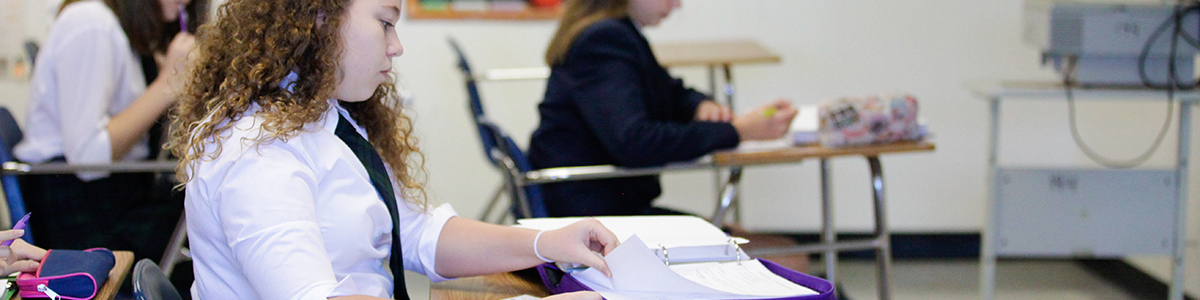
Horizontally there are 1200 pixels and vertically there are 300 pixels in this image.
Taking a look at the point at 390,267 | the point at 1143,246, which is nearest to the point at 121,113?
the point at 390,267

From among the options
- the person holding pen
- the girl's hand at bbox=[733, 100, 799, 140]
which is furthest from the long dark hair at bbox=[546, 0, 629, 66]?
the person holding pen

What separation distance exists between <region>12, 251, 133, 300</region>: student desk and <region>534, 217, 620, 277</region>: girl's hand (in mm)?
471

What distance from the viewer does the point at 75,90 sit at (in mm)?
2012

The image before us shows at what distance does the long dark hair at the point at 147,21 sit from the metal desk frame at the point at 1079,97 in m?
1.83

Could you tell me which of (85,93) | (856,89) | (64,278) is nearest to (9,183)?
(85,93)

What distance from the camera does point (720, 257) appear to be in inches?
43.4

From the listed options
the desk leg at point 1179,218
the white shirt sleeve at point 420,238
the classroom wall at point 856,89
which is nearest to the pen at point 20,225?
the white shirt sleeve at point 420,238

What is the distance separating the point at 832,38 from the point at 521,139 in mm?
Result: 1149

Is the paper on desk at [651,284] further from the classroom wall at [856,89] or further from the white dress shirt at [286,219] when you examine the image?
the classroom wall at [856,89]

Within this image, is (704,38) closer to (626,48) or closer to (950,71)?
(950,71)

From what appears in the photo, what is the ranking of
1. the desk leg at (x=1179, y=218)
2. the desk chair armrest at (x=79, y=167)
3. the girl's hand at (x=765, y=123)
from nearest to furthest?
the desk chair armrest at (x=79, y=167), the girl's hand at (x=765, y=123), the desk leg at (x=1179, y=218)

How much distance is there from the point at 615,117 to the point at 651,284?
39.9 inches

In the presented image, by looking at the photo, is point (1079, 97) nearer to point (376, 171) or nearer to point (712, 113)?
point (712, 113)

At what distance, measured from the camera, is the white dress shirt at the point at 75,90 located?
1998 mm
